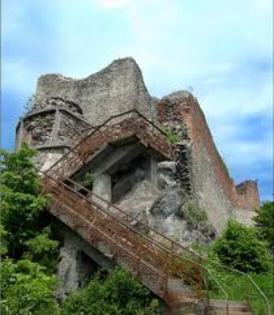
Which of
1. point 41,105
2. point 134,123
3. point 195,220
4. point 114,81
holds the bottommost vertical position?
point 195,220

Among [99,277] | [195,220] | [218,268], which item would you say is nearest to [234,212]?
[195,220]

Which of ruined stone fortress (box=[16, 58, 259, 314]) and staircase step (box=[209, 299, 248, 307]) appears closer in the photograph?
staircase step (box=[209, 299, 248, 307])

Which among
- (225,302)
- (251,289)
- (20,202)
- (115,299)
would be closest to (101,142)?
(20,202)

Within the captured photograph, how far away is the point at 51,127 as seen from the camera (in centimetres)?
2041

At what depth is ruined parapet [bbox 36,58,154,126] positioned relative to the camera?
24.4m

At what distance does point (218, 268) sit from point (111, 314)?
429 cm

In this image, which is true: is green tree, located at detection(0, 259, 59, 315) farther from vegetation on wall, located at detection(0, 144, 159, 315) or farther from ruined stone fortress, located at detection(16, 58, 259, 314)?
ruined stone fortress, located at detection(16, 58, 259, 314)

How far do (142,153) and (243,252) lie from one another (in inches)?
161

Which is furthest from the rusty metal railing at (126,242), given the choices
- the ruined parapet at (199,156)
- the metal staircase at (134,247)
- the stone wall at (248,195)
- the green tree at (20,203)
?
the stone wall at (248,195)

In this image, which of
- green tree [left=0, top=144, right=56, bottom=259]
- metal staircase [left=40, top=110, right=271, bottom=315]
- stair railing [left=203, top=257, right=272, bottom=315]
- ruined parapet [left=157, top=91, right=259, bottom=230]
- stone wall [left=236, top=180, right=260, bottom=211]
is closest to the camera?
metal staircase [left=40, top=110, right=271, bottom=315]

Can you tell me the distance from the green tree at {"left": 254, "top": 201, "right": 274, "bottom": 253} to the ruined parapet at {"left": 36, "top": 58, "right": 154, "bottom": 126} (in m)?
5.27

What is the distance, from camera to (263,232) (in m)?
21.1

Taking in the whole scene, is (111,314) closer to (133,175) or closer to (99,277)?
(99,277)

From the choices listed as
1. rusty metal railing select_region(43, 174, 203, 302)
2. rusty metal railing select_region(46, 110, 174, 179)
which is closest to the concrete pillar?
rusty metal railing select_region(46, 110, 174, 179)
